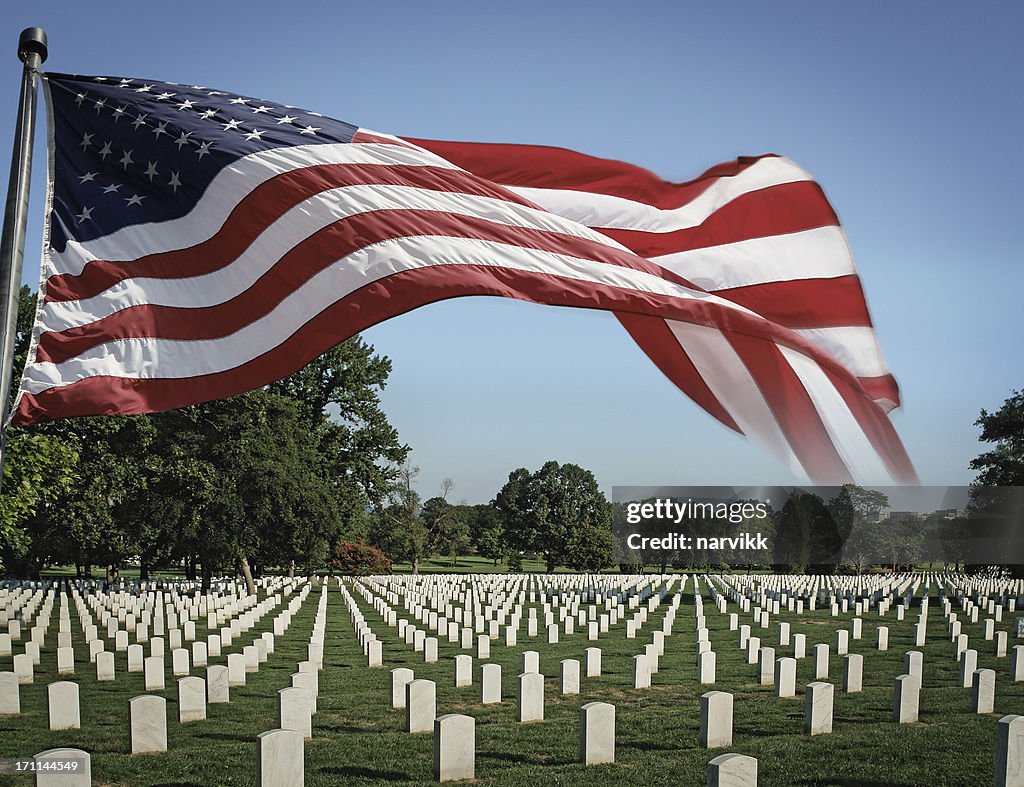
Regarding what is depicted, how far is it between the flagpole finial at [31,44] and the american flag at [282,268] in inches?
36.9

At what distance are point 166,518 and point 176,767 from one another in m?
27.2

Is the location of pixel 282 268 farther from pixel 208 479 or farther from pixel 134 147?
pixel 208 479

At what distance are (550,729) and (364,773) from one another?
2.94m

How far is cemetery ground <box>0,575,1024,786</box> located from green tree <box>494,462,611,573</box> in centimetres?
6832

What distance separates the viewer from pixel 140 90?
6.52m

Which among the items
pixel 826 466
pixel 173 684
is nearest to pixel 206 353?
pixel 826 466

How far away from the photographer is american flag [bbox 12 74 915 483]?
5992mm

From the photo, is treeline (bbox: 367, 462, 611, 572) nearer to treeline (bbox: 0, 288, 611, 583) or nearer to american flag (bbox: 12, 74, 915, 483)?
treeline (bbox: 0, 288, 611, 583)

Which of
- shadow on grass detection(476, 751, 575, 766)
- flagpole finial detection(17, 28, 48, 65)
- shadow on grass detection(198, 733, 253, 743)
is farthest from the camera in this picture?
shadow on grass detection(198, 733, 253, 743)

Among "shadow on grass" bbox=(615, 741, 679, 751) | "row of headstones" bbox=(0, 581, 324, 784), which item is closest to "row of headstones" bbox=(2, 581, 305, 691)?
"row of headstones" bbox=(0, 581, 324, 784)

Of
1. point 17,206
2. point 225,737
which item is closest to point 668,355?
point 17,206

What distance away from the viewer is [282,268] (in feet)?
20.7

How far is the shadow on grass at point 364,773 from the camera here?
29.6 feet

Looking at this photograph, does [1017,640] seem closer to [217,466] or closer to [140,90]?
[140,90]
